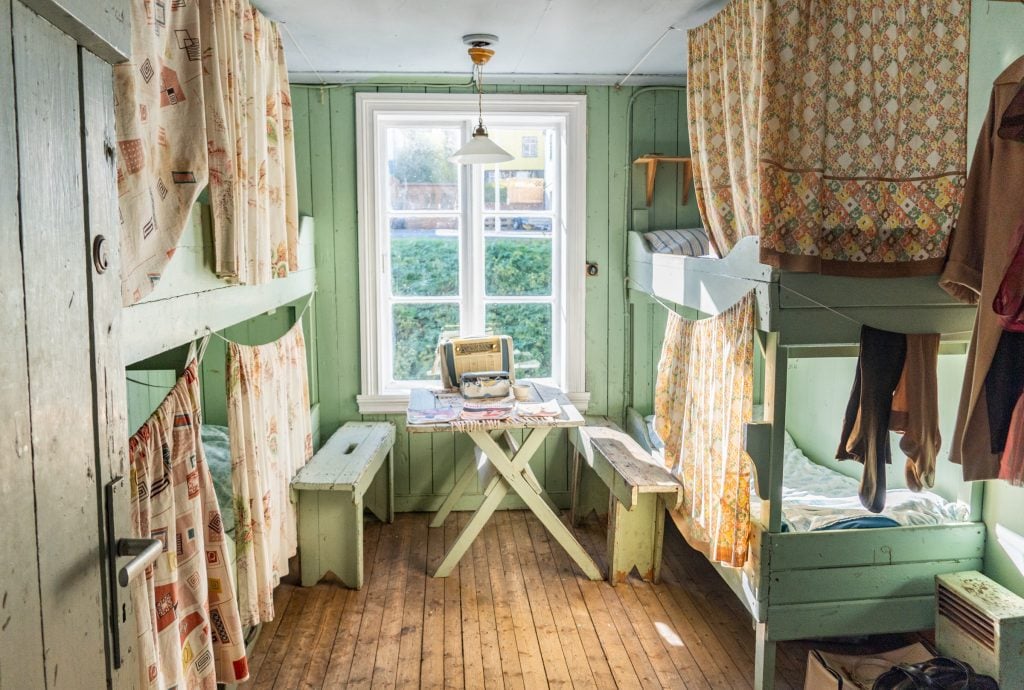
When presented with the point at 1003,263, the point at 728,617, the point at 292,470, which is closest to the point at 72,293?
the point at 1003,263

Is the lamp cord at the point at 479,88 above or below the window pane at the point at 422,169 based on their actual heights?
above

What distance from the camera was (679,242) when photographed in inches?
167

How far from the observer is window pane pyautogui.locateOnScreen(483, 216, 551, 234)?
4.61 meters

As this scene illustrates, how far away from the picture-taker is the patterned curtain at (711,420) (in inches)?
110

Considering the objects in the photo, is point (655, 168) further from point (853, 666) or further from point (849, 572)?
point (853, 666)

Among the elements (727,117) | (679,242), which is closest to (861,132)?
(727,117)

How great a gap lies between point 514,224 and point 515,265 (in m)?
0.23

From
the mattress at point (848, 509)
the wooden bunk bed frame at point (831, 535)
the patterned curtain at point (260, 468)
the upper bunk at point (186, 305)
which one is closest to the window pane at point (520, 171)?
the patterned curtain at point (260, 468)

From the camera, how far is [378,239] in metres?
4.51

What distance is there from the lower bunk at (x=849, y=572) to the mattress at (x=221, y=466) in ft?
5.97

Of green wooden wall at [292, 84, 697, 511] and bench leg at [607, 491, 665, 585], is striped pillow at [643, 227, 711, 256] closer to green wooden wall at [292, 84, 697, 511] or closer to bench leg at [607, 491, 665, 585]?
green wooden wall at [292, 84, 697, 511]

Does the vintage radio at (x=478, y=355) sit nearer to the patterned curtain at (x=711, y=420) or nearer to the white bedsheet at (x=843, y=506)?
the patterned curtain at (x=711, y=420)

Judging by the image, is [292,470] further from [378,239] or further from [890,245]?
[890,245]

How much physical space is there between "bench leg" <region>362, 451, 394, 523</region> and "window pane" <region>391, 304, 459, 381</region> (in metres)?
0.51
